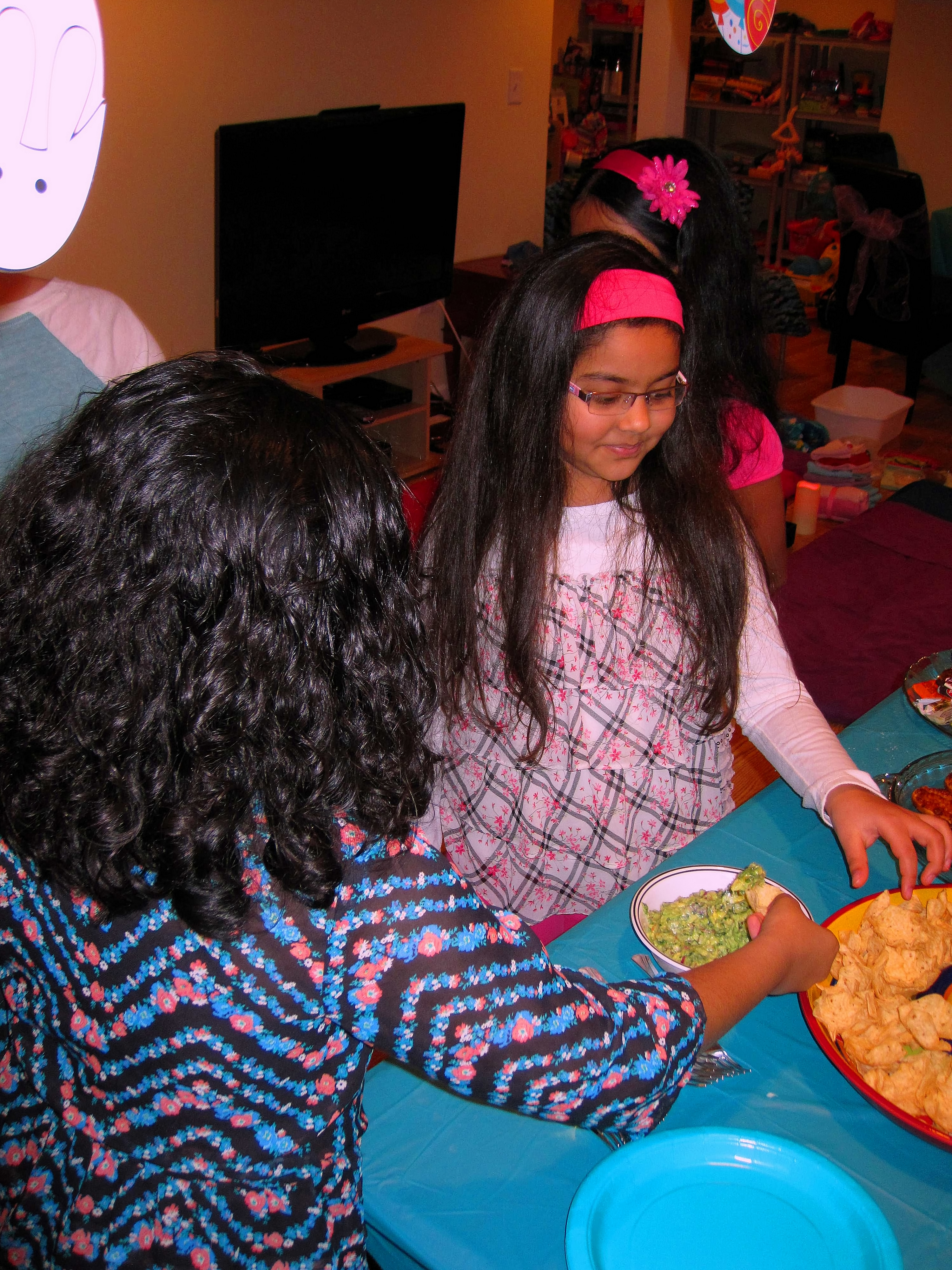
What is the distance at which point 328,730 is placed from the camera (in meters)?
0.71

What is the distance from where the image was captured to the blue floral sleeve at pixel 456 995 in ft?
2.33

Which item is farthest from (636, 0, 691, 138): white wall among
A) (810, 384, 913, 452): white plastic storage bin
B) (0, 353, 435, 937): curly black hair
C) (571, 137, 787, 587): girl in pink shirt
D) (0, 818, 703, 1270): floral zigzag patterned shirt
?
(0, 818, 703, 1270): floral zigzag patterned shirt

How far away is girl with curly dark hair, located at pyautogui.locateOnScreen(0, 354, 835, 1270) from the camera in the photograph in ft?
2.21

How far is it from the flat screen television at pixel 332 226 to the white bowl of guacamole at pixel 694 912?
2.55 m

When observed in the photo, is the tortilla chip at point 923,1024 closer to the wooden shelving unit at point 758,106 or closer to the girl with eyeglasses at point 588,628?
the girl with eyeglasses at point 588,628

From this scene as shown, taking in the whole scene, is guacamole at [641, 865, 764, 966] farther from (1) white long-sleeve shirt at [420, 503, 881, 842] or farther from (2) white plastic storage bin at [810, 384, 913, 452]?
(2) white plastic storage bin at [810, 384, 913, 452]

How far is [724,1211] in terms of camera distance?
0.82 metres

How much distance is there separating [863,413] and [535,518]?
13.0 ft

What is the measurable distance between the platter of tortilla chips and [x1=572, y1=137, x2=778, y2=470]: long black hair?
0.92 m

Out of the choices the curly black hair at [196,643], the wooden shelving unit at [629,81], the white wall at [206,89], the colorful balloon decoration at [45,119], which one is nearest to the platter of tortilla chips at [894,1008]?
the curly black hair at [196,643]

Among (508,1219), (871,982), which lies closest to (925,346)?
(871,982)

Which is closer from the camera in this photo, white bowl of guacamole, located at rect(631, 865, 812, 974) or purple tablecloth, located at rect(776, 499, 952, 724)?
white bowl of guacamole, located at rect(631, 865, 812, 974)

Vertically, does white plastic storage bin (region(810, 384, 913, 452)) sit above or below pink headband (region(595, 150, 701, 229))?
below

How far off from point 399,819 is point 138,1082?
0.28 metres
